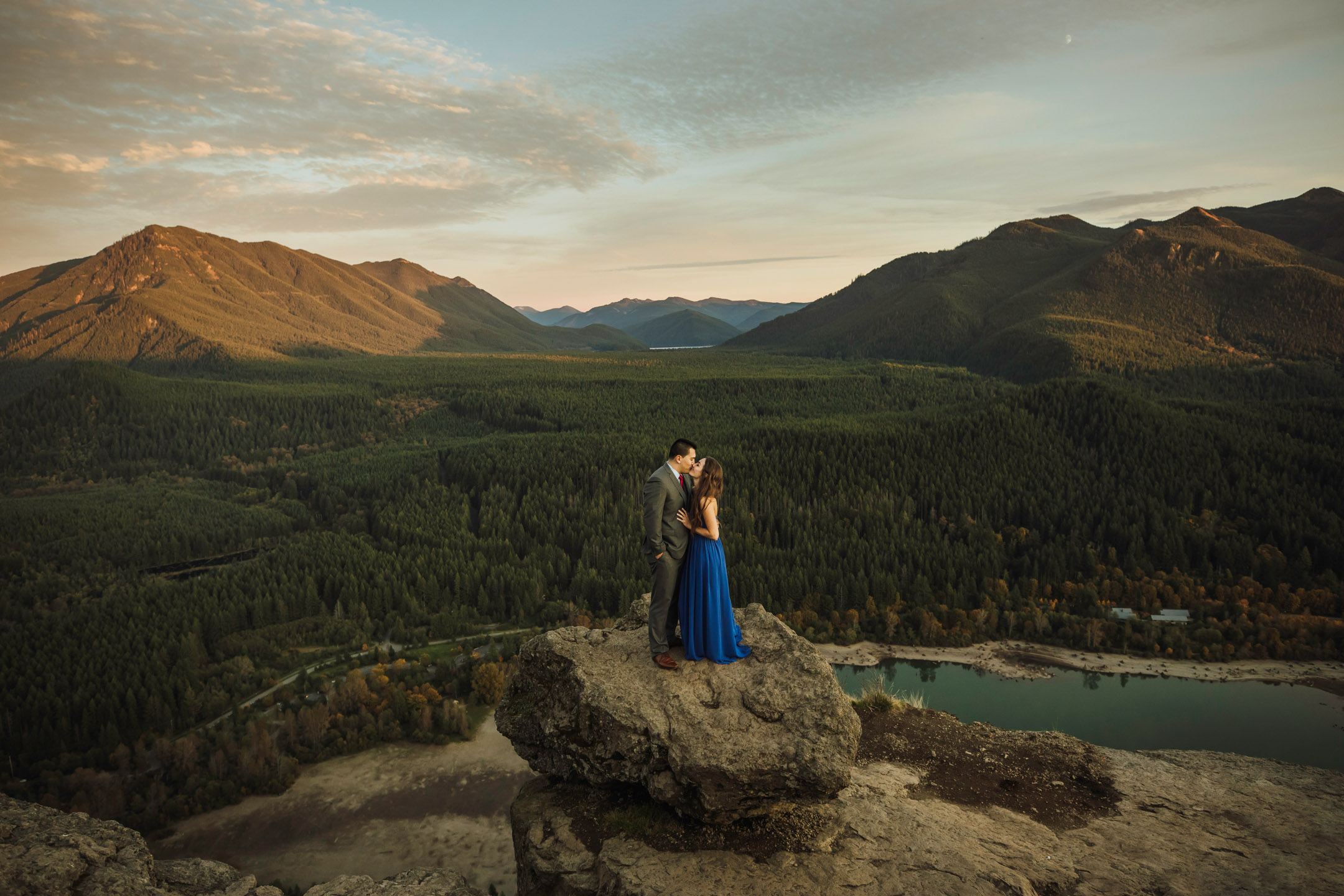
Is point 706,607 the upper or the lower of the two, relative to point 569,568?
upper

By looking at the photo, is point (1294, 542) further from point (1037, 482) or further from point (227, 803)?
point (227, 803)

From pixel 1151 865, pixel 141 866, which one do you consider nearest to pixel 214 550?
pixel 141 866

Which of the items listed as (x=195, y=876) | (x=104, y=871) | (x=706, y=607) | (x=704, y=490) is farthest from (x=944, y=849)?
(x=195, y=876)

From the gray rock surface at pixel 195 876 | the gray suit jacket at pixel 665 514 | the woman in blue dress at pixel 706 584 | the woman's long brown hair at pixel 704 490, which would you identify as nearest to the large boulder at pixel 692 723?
the woman in blue dress at pixel 706 584

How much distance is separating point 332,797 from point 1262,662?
10331cm

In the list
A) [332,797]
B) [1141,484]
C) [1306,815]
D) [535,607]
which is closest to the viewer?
[1306,815]

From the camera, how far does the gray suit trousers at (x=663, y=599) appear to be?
762 inches

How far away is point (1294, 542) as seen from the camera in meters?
112

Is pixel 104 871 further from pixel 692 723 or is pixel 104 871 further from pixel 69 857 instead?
pixel 692 723

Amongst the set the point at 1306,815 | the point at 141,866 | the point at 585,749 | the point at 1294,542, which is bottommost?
the point at 1294,542

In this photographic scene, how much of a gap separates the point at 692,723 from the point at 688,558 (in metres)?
4.24

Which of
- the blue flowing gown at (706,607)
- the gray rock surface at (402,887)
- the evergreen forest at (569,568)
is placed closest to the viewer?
the blue flowing gown at (706,607)

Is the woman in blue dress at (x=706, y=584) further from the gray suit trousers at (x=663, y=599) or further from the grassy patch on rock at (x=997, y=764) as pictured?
the grassy patch on rock at (x=997, y=764)

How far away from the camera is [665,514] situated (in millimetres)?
19375
